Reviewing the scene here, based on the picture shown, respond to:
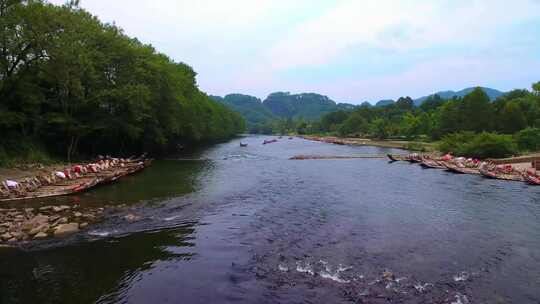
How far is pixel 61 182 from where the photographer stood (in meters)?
27.7

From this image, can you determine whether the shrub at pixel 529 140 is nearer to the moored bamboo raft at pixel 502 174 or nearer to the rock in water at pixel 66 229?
the moored bamboo raft at pixel 502 174

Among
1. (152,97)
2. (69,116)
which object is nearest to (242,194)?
(69,116)

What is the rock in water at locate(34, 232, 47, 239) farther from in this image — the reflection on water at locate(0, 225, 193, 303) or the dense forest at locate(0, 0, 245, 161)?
the dense forest at locate(0, 0, 245, 161)

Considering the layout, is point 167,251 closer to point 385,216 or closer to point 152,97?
point 385,216

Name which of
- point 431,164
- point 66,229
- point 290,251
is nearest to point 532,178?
point 431,164

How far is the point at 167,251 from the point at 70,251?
11.3 ft

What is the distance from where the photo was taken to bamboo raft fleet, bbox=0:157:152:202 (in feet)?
77.3

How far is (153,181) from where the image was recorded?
105 feet

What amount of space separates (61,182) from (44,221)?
11.0m

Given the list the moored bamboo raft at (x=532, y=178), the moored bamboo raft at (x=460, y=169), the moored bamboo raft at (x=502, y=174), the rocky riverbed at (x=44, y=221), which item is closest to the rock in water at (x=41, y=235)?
the rocky riverbed at (x=44, y=221)

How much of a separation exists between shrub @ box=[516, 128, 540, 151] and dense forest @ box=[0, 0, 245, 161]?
47649mm

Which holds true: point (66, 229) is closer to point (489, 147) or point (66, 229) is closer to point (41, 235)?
point (41, 235)

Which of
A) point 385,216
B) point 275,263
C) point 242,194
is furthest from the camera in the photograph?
point 242,194

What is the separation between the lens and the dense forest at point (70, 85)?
32.4m
